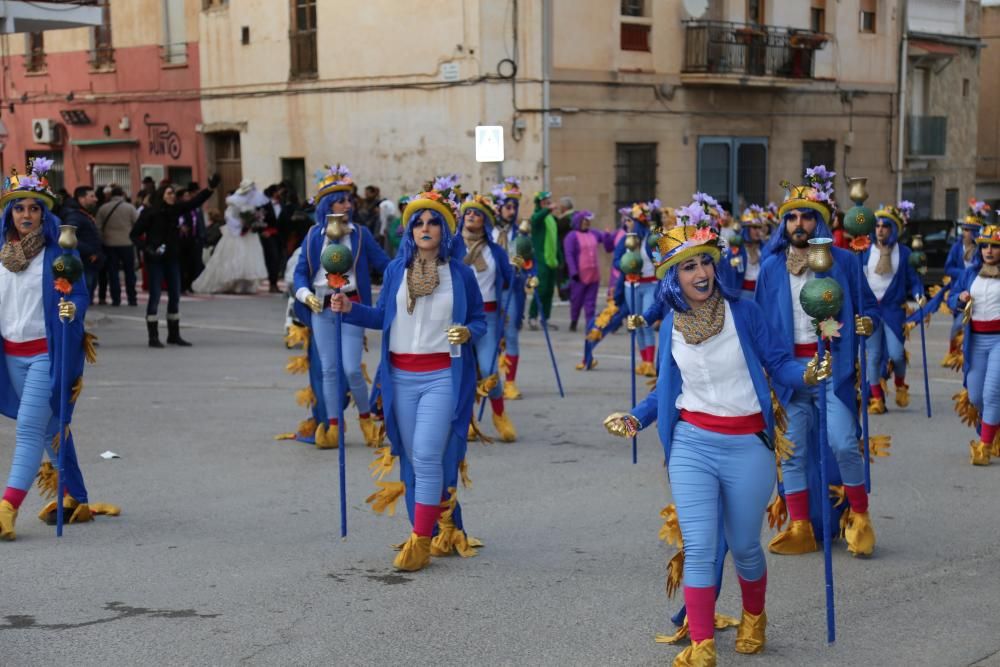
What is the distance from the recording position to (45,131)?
3491 centimetres

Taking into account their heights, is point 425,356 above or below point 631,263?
below

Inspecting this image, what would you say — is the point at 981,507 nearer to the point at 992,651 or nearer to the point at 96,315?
the point at 992,651

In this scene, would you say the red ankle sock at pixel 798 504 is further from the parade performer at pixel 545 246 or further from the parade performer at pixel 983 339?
the parade performer at pixel 545 246

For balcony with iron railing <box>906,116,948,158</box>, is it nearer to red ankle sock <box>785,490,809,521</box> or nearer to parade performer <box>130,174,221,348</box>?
parade performer <box>130,174,221,348</box>

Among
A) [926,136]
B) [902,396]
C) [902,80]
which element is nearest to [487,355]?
[902,396]

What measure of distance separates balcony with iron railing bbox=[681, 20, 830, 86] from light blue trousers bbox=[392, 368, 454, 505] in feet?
72.0

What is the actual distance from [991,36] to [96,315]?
29466 millimetres

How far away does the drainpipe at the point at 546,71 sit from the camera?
85.3 ft

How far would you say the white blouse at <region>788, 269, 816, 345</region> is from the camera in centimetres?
773

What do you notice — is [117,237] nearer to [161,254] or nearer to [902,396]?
[161,254]

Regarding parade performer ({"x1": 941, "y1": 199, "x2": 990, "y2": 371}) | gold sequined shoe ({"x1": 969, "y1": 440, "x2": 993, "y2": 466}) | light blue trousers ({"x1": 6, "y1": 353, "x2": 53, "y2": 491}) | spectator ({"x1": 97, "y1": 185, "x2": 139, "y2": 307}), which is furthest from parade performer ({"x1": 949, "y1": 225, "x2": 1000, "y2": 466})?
spectator ({"x1": 97, "y1": 185, "x2": 139, "y2": 307})

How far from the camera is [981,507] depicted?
9070mm

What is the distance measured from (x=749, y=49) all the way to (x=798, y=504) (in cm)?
2296

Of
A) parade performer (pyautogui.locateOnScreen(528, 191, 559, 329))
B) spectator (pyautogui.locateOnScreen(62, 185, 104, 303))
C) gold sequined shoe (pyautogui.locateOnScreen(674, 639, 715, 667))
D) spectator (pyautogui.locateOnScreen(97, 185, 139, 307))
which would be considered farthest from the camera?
spectator (pyautogui.locateOnScreen(97, 185, 139, 307))
